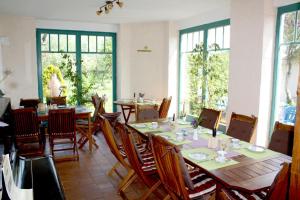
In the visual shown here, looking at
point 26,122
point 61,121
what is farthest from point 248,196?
point 26,122

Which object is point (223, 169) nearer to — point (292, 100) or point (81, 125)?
point (292, 100)

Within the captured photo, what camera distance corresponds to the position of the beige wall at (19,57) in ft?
20.2

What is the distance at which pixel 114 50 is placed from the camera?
7484 millimetres

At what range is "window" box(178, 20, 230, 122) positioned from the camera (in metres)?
5.55

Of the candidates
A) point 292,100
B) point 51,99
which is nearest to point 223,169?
point 292,100

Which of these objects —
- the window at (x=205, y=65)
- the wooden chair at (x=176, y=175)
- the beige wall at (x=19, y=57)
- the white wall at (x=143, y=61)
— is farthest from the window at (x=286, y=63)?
the beige wall at (x=19, y=57)

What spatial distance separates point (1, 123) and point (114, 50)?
6000mm

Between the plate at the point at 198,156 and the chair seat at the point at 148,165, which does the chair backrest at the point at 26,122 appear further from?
the plate at the point at 198,156

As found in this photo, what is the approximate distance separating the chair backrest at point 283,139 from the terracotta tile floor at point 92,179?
1.49m

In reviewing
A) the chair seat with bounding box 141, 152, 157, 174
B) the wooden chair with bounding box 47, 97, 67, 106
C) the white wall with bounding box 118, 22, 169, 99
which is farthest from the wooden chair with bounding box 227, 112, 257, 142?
the wooden chair with bounding box 47, 97, 67, 106

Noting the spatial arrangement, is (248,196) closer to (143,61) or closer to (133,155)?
(133,155)

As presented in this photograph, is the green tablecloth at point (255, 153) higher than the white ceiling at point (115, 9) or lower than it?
lower

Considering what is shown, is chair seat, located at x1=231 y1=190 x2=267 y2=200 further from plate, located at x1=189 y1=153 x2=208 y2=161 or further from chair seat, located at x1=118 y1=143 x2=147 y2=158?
chair seat, located at x1=118 y1=143 x2=147 y2=158

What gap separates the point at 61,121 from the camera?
14.4 ft
